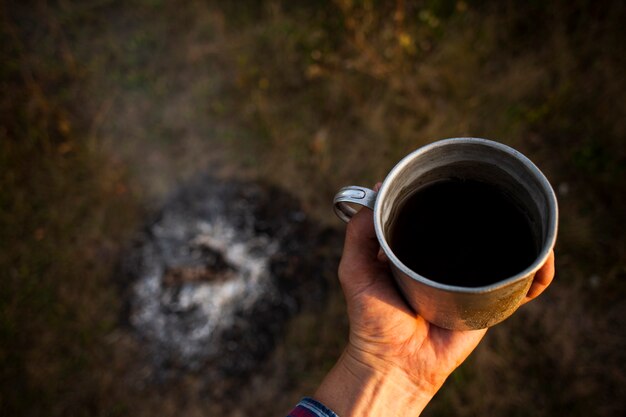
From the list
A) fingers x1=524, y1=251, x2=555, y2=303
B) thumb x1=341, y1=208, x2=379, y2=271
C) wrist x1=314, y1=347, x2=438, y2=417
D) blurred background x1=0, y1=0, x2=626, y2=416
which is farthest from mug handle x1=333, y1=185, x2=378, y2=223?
blurred background x1=0, y1=0, x2=626, y2=416

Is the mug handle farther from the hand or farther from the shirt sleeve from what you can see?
the shirt sleeve

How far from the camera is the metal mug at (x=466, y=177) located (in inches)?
41.9

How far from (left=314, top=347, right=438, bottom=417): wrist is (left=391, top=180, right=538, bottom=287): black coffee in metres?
0.47

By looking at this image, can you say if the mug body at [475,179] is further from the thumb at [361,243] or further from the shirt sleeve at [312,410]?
the shirt sleeve at [312,410]

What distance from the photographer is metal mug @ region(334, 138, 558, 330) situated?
107cm

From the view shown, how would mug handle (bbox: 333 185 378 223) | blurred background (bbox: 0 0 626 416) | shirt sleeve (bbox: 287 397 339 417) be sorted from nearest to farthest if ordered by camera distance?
mug handle (bbox: 333 185 378 223) < shirt sleeve (bbox: 287 397 339 417) < blurred background (bbox: 0 0 626 416)

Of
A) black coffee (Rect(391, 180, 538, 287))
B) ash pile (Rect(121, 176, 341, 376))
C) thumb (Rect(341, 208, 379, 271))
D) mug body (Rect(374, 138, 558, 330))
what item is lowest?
ash pile (Rect(121, 176, 341, 376))

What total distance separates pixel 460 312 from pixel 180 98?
2.78 meters

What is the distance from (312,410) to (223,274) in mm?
1422

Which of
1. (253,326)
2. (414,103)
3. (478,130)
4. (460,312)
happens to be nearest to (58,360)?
(253,326)

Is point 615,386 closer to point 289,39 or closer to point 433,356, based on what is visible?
point 433,356

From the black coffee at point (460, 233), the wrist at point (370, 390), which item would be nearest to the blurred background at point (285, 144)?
the wrist at point (370, 390)

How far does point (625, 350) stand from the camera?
90.9 inches

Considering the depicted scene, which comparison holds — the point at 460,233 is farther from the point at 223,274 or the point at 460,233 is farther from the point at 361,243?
the point at 223,274
